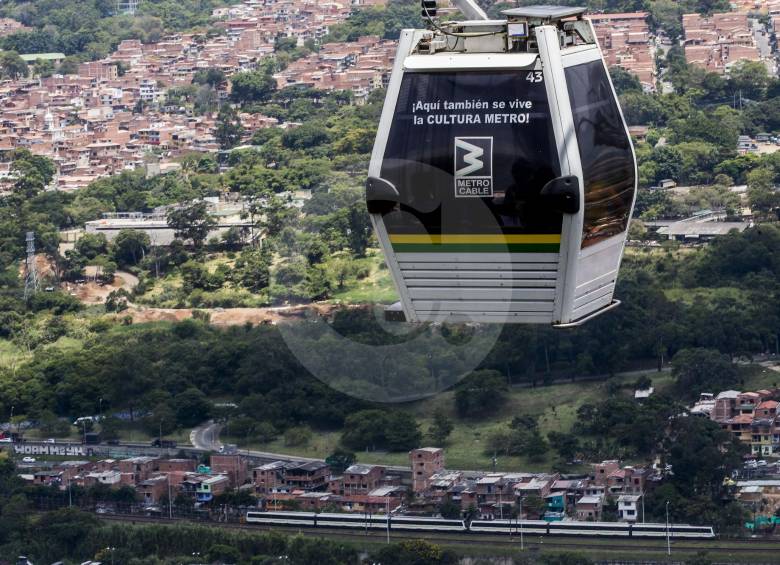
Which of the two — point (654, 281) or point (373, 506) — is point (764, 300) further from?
point (373, 506)

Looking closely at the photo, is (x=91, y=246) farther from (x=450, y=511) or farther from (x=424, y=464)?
(x=450, y=511)

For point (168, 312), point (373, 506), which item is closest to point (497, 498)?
point (373, 506)

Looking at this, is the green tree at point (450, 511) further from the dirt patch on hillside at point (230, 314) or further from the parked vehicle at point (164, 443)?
the dirt patch on hillside at point (230, 314)

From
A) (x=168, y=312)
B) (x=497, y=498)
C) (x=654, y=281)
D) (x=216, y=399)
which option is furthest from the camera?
(x=168, y=312)

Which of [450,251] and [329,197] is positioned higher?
[450,251]

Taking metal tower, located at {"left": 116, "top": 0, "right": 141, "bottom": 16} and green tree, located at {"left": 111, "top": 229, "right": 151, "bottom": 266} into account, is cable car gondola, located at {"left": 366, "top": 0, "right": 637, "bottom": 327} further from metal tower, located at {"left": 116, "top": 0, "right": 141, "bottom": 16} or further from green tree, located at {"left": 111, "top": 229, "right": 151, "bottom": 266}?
metal tower, located at {"left": 116, "top": 0, "right": 141, "bottom": 16}
